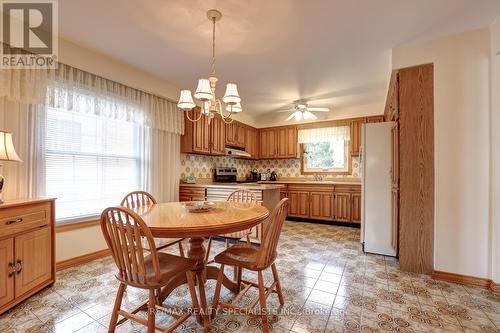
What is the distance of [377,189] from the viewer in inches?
118

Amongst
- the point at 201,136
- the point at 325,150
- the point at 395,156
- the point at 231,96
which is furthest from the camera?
the point at 325,150

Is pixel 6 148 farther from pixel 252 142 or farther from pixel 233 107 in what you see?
pixel 252 142

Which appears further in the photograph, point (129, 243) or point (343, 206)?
point (343, 206)

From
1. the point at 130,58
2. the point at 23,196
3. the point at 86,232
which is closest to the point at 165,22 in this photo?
the point at 130,58

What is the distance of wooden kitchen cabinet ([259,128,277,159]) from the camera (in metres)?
5.67

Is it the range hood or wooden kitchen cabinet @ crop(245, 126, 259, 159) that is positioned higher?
wooden kitchen cabinet @ crop(245, 126, 259, 159)

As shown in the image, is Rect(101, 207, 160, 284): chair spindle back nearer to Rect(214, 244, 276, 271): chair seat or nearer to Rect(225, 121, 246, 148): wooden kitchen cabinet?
Rect(214, 244, 276, 271): chair seat

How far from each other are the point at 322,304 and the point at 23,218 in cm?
258

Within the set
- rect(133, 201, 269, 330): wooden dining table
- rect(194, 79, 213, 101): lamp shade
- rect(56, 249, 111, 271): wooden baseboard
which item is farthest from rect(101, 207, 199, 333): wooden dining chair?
rect(56, 249, 111, 271): wooden baseboard

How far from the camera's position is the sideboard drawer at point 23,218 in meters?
1.73

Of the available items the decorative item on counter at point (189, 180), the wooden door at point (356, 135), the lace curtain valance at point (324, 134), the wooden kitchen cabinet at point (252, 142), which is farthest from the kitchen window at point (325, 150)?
the decorative item on counter at point (189, 180)

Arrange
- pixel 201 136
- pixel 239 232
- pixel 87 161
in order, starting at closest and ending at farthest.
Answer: pixel 239 232, pixel 87 161, pixel 201 136

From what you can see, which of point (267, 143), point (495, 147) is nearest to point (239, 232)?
point (495, 147)

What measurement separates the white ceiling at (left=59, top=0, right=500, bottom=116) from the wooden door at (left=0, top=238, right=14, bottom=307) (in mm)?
2031
